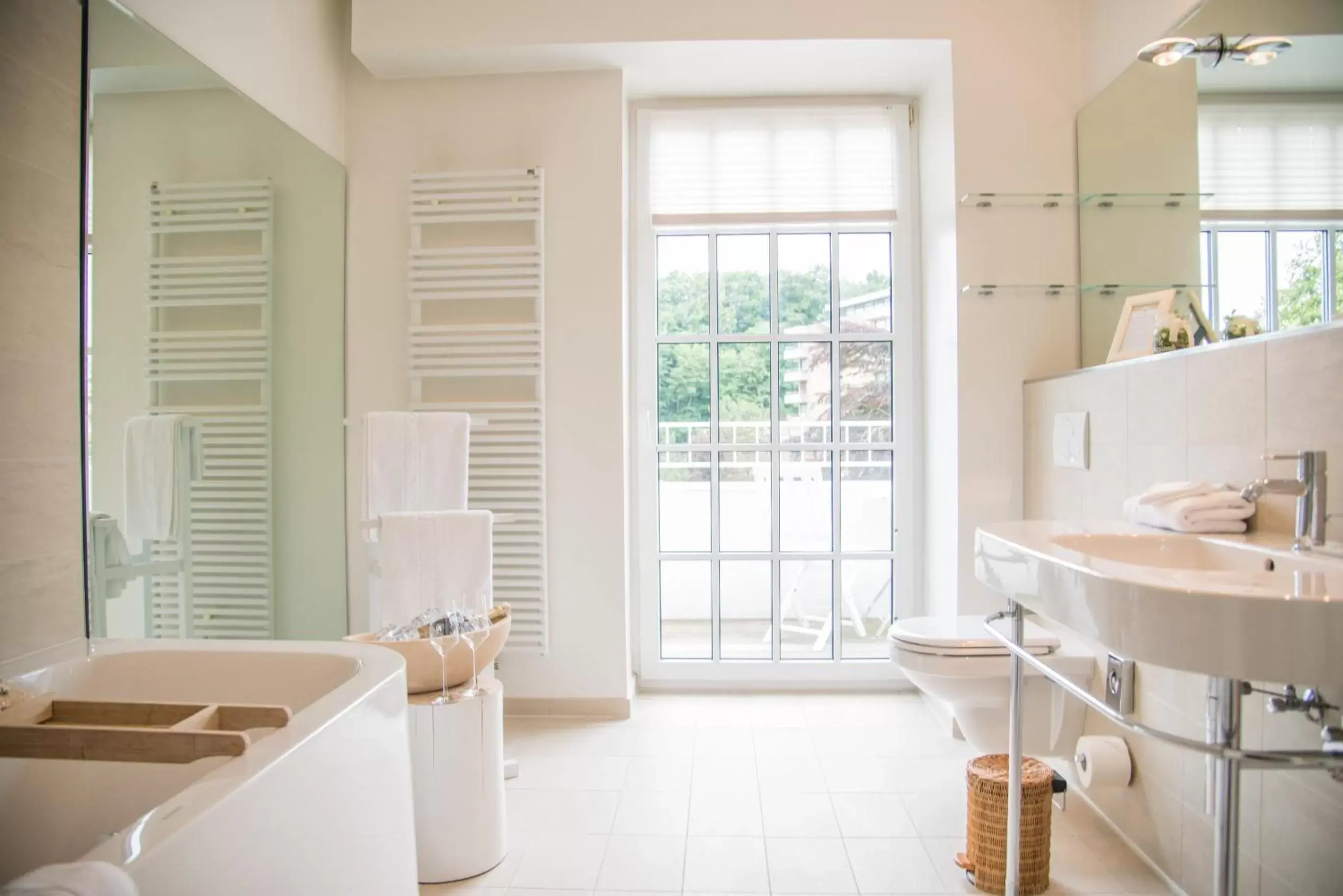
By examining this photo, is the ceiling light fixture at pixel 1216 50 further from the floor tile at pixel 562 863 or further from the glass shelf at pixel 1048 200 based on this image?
the floor tile at pixel 562 863

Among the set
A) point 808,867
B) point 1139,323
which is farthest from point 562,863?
point 1139,323

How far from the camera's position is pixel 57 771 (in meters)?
1.17

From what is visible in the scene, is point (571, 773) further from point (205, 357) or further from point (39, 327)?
point (39, 327)

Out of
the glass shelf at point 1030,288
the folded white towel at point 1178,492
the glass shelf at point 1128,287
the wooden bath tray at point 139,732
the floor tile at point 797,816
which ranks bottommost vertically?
the floor tile at point 797,816

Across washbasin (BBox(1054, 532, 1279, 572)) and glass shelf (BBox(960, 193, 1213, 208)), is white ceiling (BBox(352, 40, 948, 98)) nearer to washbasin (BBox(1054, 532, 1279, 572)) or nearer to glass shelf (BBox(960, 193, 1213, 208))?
glass shelf (BBox(960, 193, 1213, 208))

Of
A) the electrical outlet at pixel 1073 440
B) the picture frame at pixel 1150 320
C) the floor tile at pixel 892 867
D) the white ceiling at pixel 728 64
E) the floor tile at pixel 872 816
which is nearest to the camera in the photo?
the floor tile at pixel 892 867

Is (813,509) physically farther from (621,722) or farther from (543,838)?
(543,838)

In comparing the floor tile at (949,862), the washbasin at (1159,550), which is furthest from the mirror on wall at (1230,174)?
the floor tile at (949,862)

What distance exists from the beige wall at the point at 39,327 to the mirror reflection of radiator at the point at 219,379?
0.31 meters

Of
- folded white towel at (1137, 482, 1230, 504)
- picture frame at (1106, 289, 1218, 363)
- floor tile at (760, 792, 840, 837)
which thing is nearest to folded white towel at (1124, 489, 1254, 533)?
folded white towel at (1137, 482, 1230, 504)

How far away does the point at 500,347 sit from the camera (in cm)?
281

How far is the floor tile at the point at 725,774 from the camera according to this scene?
2.29m

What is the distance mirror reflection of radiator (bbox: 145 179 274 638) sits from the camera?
1956 mm

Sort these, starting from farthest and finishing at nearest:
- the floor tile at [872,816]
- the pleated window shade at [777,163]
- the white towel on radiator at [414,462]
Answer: the pleated window shade at [777,163]
the white towel on radiator at [414,462]
the floor tile at [872,816]
